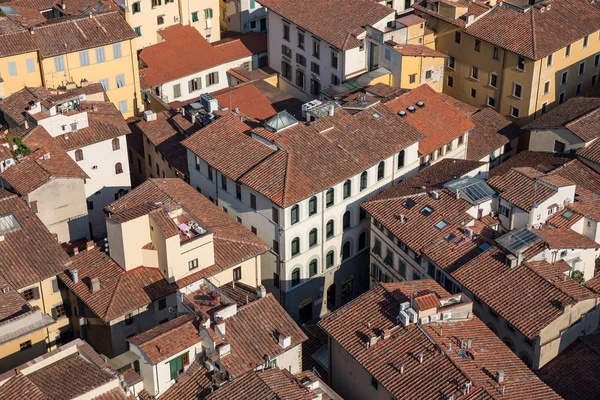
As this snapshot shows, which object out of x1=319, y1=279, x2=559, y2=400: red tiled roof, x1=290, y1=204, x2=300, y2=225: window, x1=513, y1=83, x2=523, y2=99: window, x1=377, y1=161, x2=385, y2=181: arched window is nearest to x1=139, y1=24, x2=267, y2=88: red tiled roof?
x1=513, y1=83, x2=523, y2=99: window

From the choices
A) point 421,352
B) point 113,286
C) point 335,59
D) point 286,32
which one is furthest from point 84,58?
point 421,352

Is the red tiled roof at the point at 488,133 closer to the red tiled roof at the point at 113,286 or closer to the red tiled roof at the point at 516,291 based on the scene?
the red tiled roof at the point at 516,291

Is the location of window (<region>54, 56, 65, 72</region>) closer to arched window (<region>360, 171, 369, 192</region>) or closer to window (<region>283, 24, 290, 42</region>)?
window (<region>283, 24, 290, 42</region>)

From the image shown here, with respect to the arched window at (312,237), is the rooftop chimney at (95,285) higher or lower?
higher

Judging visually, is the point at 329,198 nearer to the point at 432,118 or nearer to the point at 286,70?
the point at 432,118

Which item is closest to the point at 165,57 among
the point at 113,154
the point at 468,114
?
the point at 113,154

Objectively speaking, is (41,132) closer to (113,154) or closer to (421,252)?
(113,154)

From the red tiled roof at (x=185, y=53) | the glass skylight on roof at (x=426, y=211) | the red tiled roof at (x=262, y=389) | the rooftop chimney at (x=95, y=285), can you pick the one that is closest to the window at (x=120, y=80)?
the red tiled roof at (x=185, y=53)
